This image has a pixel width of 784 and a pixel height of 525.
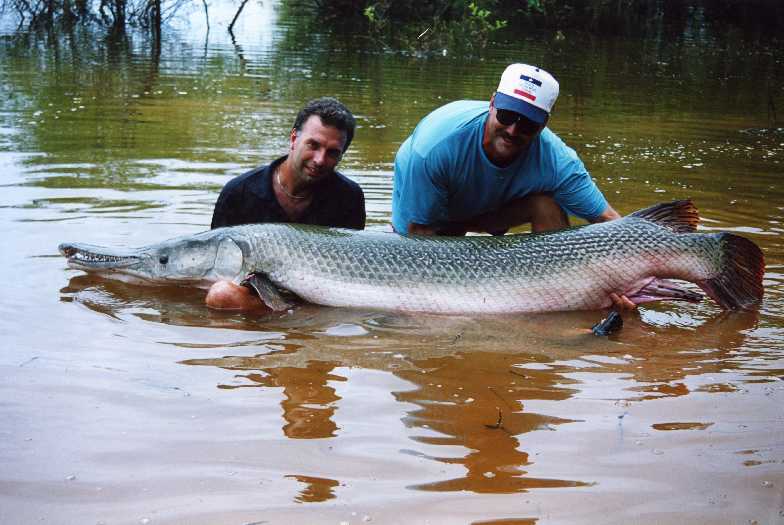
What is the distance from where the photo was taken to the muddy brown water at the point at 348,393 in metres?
3.07

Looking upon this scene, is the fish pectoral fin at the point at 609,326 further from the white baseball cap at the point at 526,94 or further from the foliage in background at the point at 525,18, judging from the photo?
the foliage in background at the point at 525,18

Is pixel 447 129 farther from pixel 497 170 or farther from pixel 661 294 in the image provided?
pixel 661 294

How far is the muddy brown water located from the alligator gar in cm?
14

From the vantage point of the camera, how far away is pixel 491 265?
17.5ft

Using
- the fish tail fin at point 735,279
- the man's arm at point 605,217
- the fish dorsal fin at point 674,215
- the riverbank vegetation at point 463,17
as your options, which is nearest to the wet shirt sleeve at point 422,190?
the man's arm at point 605,217

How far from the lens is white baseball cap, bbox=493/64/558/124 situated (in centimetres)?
529

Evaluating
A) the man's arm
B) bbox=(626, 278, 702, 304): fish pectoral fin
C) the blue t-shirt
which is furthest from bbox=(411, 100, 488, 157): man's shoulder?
bbox=(626, 278, 702, 304): fish pectoral fin

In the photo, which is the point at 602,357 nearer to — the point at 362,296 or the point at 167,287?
the point at 362,296

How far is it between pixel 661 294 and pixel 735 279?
451 millimetres

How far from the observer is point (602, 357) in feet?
15.2

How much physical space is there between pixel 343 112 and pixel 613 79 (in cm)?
1334

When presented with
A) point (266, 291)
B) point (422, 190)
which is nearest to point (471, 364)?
point (266, 291)

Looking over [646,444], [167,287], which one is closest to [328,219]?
[167,287]

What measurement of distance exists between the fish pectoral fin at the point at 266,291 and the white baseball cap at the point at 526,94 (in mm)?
1662
